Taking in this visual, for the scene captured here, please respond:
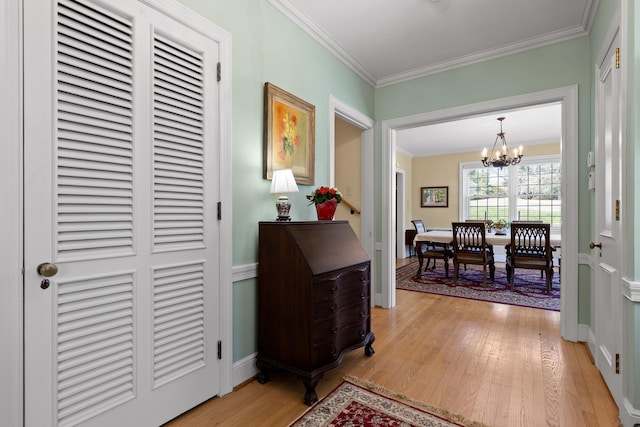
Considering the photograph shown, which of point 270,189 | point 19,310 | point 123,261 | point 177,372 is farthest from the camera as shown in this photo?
point 270,189

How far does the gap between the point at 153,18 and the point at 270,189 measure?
3.82 ft

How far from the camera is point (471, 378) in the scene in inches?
83.4

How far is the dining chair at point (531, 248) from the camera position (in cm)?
423

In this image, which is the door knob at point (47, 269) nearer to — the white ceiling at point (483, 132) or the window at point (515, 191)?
the white ceiling at point (483, 132)

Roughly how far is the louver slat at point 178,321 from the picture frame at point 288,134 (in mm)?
880

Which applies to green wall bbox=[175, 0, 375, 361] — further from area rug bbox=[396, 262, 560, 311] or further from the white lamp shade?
area rug bbox=[396, 262, 560, 311]

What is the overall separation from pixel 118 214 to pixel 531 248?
490 cm

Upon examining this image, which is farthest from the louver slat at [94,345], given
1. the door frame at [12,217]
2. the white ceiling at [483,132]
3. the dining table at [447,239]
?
the white ceiling at [483,132]

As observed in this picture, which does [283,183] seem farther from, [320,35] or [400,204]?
[400,204]

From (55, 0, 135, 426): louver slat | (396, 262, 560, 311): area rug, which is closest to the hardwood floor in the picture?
(55, 0, 135, 426): louver slat

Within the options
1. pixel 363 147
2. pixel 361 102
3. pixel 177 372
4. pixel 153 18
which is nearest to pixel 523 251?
pixel 363 147

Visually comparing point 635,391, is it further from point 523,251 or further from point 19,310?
point 523,251

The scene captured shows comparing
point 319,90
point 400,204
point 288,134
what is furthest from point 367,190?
point 400,204

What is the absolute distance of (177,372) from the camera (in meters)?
1.70
